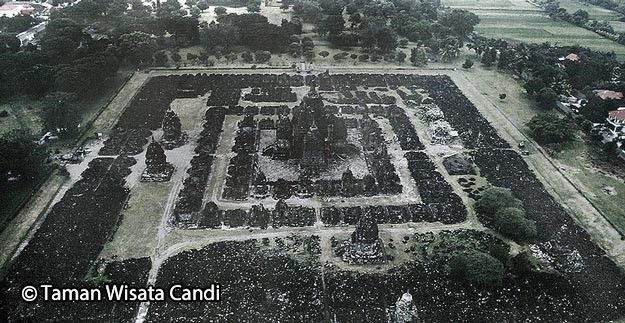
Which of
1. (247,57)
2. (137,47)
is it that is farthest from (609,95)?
(137,47)

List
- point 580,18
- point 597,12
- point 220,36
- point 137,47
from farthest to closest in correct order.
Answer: point 597,12
point 580,18
point 220,36
point 137,47

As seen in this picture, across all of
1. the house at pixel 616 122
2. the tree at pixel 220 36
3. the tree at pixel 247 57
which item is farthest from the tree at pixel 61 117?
the house at pixel 616 122

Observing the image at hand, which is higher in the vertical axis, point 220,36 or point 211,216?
point 220,36

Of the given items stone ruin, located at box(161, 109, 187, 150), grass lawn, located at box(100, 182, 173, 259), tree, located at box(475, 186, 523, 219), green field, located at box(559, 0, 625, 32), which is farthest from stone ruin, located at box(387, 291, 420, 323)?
green field, located at box(559, 0, 625, 32)

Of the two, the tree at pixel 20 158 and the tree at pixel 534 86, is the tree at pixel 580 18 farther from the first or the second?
the tree at pixel 20 158

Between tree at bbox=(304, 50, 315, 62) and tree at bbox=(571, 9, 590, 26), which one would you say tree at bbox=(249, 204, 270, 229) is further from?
tree at bbox=(571, 9, 590, 26)

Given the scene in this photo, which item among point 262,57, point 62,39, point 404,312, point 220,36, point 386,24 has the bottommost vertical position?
point 404,312

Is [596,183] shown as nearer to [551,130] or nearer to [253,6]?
[551,130]

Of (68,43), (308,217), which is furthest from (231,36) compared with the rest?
(308,217)
